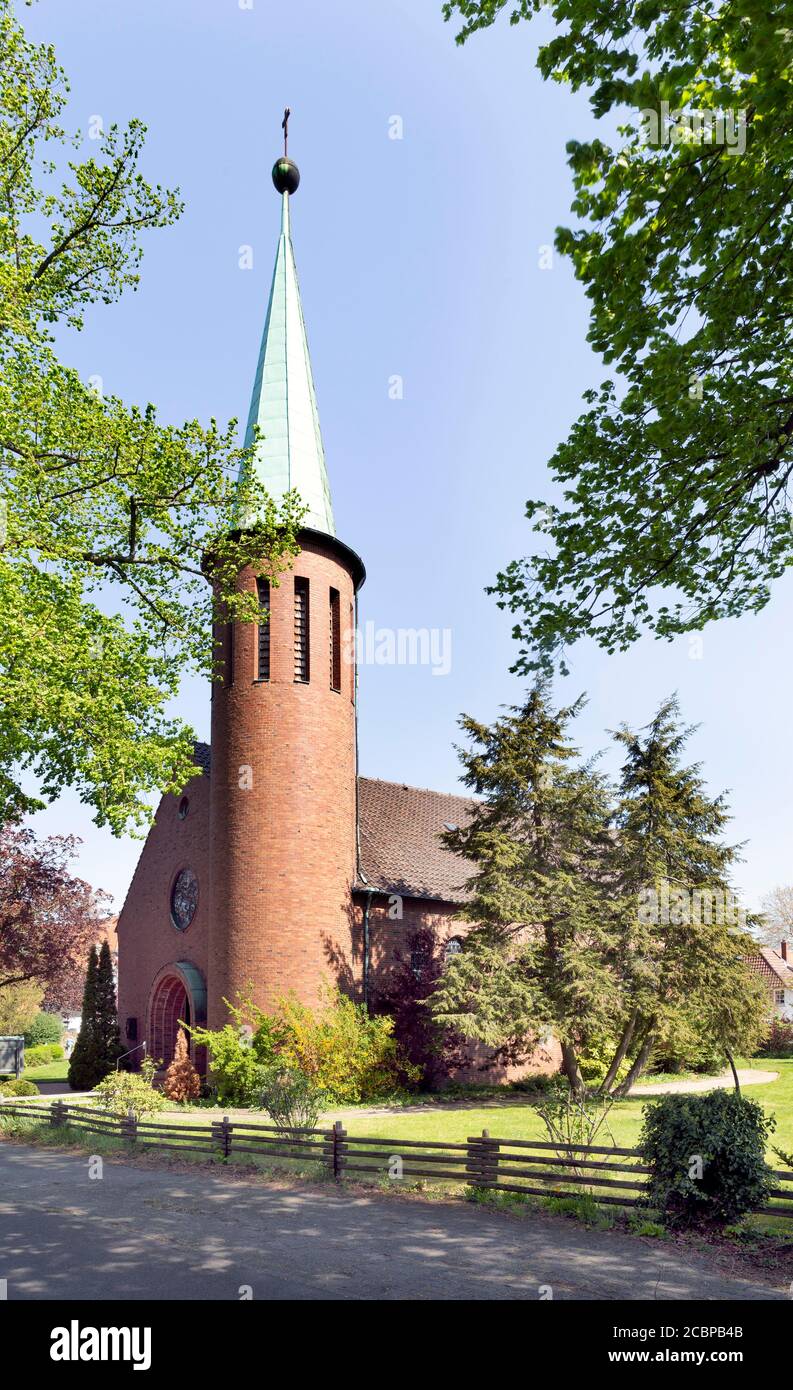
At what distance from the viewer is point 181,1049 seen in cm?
2338

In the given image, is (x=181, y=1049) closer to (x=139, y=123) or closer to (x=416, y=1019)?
(x=416, y=1019)

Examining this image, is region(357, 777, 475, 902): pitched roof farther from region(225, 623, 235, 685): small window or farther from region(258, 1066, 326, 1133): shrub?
region(258, 1066, 326, 1133): shrub

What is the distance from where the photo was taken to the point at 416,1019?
23.5 meters

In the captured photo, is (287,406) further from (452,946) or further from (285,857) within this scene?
(452,946)

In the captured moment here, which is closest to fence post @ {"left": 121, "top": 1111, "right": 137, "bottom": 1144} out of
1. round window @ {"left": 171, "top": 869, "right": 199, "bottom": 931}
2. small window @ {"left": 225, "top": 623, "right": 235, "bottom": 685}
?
round window @ {"left": 171, "top": 869, "right": 199, "bottom": 931}

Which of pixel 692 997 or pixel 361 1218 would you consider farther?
pixel 692 997

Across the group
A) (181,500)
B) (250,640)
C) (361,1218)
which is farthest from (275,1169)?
(250,640)

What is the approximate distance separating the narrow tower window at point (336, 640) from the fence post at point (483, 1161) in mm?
15033

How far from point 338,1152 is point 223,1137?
8.54 ft
